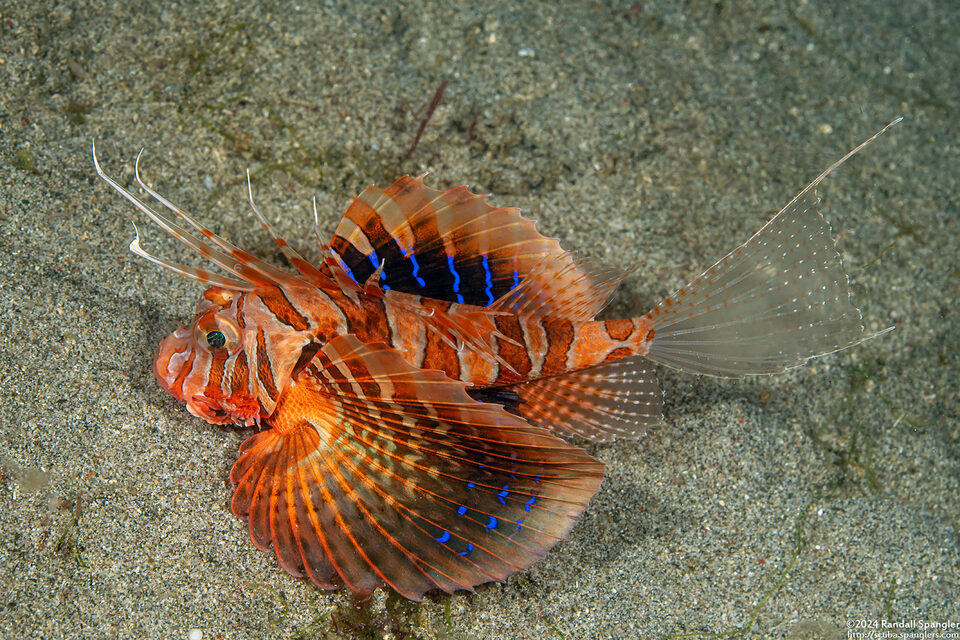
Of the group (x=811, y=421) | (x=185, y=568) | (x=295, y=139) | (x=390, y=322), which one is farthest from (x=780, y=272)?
(x=185, y=568)

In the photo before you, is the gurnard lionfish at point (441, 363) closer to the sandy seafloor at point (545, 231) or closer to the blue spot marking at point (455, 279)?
the blue spot marking at point (455, 279)

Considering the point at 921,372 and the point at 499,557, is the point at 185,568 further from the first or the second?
the point at 921,372

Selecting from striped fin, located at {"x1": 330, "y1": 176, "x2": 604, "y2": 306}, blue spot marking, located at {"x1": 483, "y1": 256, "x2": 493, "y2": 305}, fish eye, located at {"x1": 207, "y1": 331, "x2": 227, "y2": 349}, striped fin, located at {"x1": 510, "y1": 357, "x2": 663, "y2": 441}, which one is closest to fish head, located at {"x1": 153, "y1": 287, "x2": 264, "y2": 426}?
fish eye, located at {"x1": 207, "y1": 331, "x2": 227, "y2": 349}

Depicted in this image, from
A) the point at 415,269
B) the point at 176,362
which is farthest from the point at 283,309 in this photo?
the point at 415,269

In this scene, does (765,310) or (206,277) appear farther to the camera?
(765,310)

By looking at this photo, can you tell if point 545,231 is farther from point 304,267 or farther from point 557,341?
point 304,267
